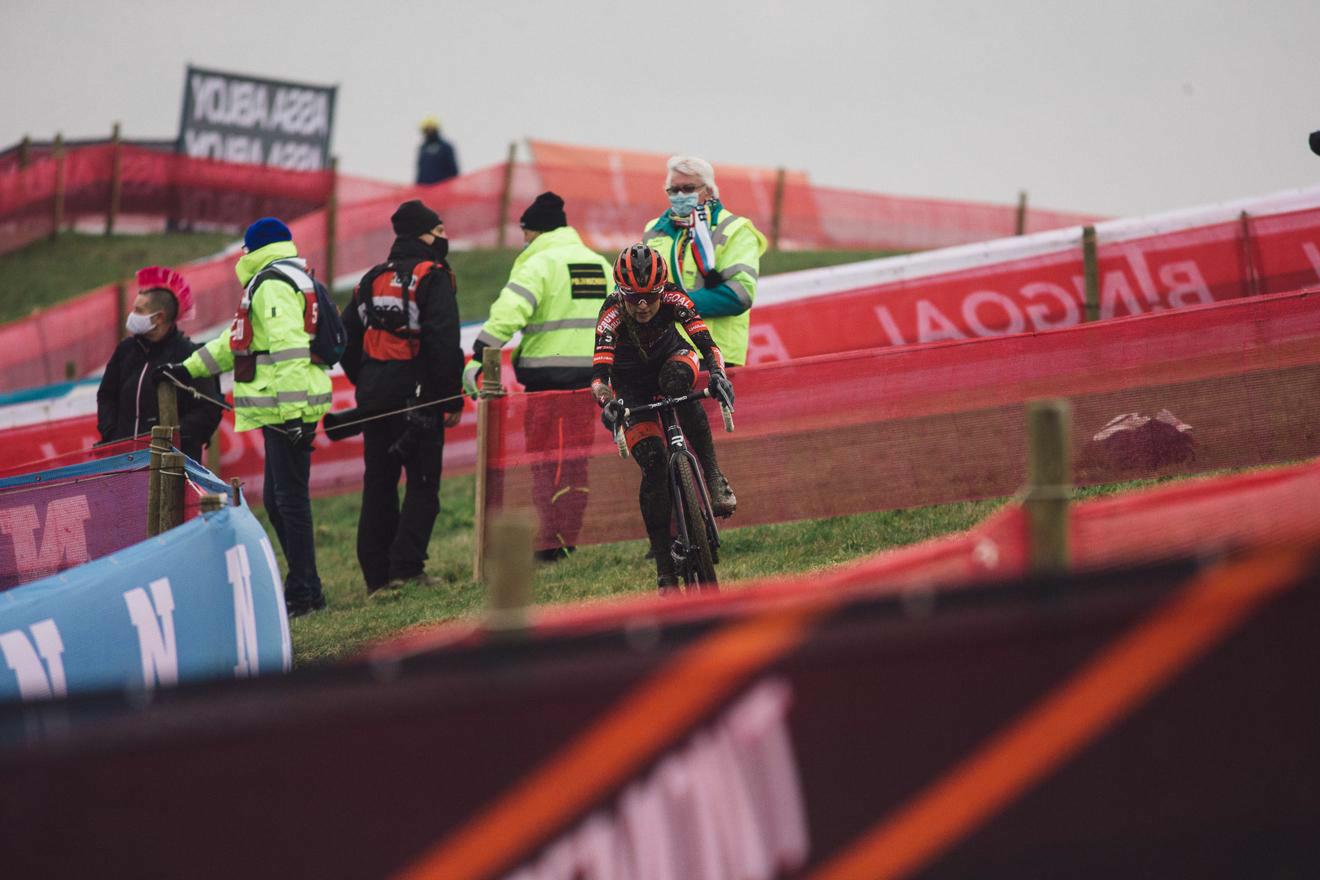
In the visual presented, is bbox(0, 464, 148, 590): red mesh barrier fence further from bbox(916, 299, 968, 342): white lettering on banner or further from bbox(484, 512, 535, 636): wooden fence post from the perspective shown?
bbox(916, 299, 968, 342): white lettering on banner

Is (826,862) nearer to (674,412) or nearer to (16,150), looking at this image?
(674,412)

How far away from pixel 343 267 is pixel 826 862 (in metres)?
22.1

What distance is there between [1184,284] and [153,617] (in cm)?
912

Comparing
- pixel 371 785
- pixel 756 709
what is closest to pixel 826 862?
pixel 756 709

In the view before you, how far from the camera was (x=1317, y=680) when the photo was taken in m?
3.52

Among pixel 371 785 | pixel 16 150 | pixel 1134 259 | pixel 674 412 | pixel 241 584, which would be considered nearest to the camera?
pixel 371 785

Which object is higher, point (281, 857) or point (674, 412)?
point (674, 412)

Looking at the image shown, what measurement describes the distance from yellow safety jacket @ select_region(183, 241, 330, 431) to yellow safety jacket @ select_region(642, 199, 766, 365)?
89.3 inches

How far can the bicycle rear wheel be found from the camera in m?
7.93

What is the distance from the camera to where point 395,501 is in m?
10.4

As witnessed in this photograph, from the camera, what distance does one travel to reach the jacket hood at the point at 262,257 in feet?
32.9

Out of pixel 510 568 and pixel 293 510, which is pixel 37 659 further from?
pixel 293 510

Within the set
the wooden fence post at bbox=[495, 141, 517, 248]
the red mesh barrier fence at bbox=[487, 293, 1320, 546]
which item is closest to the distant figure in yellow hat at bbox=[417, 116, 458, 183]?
the wooden fence post at bbox=[495, 141, 517, 248]

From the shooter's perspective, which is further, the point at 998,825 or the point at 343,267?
the point at 343,267
